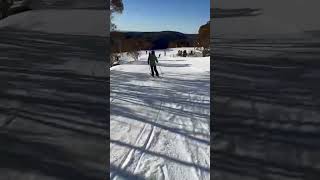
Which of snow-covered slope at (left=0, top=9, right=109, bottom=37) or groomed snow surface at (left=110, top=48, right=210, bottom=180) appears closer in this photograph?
snow-covered slope at (left=0, top=9, right=109, bottom=37)

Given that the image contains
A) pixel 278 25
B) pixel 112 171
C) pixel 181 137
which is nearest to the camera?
pixel 278 25

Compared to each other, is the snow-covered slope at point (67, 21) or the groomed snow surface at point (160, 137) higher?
the snow-covered slope at point (67, 21)

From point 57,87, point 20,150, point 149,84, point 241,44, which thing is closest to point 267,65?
point 241,44

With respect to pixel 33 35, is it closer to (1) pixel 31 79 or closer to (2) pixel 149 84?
(1) pixel 31 79

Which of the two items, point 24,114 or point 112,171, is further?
point 112,171

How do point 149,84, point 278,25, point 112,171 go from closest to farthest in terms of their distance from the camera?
point 278,25 < point 112,171 < point 149,84

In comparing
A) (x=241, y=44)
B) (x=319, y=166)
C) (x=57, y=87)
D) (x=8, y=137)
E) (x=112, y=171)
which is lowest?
(x=112, y=171)

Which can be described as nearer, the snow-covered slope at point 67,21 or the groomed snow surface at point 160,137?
the snow-covered slope at point 67,21

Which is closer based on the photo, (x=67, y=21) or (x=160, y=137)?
(x=67, y=21)

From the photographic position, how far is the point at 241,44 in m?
3.36

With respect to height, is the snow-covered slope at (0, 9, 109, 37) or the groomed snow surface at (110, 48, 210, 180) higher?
the snow-covered slope at (0, 9, 109, 37)

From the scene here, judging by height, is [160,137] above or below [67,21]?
below

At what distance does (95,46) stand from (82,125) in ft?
2.31

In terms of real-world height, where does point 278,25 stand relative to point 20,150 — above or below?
above
